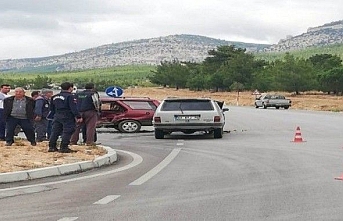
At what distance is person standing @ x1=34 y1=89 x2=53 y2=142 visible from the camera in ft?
66.7

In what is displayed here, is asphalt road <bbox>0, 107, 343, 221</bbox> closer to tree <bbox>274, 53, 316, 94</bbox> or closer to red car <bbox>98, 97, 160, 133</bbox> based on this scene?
red car <bbox>98, 97, 160, 133</bbox>

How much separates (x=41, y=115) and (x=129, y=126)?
837 centimetres

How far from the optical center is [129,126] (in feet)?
93.7

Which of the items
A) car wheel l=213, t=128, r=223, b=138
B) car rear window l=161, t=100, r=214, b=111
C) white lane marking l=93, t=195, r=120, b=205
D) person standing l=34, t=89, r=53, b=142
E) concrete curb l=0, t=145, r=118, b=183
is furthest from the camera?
car rear window l=161, t=100, r=214, b=111

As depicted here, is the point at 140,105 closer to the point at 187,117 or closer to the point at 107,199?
the point at 187,117

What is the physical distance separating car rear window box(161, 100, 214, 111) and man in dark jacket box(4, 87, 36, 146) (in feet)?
24.5

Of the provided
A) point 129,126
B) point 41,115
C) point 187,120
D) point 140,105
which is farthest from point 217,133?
point 41,115

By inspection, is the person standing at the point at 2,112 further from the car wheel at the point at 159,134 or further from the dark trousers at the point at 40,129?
the car wheel at the point at 159,134

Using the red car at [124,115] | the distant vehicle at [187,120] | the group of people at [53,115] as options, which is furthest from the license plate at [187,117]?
the group of people at [53,115]

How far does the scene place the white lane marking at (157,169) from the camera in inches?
475

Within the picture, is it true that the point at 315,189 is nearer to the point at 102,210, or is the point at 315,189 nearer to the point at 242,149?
the point at 102,210

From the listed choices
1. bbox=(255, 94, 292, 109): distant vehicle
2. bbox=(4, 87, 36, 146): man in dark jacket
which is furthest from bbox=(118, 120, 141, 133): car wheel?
bbox=(255, 94, 292, 109): distant vehicle

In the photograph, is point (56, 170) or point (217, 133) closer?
point (56, 170)

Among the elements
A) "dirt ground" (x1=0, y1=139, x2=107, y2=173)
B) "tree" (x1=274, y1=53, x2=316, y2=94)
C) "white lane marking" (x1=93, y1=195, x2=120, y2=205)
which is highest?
"tree" (x1=274, y1=53, x2=316, y2=94)
